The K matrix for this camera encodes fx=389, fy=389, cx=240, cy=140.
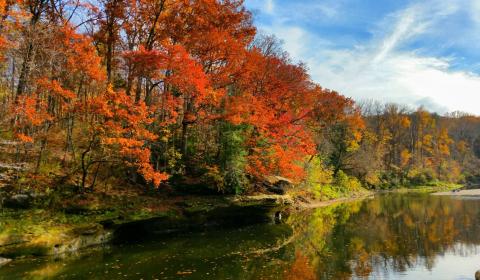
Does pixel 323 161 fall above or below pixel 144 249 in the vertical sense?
above

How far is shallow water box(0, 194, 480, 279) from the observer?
1527cm

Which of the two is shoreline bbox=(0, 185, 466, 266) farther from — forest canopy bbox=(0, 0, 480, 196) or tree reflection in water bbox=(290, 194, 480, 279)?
tree reflection in water bbox=(290, 194, 480, 279)

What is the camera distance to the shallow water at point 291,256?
1527 centimetres

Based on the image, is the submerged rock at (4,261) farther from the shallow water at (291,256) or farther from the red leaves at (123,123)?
the red leaves at (123,123)

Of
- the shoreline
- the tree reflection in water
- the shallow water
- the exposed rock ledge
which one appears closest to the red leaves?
the shoreline

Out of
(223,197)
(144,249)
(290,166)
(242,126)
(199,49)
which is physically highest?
(199,49)

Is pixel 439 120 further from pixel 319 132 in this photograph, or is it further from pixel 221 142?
pixel 221 142

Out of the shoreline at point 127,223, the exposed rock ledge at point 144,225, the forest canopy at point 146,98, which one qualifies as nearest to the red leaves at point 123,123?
the forest canopy at point 146,98

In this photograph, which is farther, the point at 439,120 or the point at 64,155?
the point at 439,120

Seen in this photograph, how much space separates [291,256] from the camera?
1839 cm

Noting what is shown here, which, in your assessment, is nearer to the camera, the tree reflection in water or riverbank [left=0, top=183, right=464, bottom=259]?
the tree reflection in water

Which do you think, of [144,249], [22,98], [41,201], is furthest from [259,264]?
[22,98]

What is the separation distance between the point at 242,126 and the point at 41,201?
13.8 metres

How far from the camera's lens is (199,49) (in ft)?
88.4
